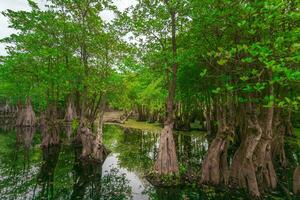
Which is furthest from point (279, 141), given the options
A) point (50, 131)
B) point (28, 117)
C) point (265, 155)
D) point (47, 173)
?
point (28, 117)

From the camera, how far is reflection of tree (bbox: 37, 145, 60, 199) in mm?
13988

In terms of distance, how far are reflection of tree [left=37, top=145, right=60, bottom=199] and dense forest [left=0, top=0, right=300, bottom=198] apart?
2.45 metres

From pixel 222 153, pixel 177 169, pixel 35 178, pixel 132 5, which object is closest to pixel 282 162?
pixel 222 153

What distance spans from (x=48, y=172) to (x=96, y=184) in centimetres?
471

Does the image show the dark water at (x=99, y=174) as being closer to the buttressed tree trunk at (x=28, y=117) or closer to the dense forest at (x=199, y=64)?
the dense forest at (x=199, y=64)

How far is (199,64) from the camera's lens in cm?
1875

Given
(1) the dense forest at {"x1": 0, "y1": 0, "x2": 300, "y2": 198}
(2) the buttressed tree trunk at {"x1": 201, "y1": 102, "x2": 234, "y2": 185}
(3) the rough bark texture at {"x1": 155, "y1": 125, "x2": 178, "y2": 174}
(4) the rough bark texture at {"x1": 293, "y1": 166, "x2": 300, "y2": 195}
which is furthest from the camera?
(3) the rough bark texture at {"x1": 155, "y1": 125, "x2": 178, "y2": 174}

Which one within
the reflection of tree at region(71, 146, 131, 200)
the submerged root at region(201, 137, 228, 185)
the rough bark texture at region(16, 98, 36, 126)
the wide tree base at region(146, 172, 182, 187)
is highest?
the rough bark texture at region(16, 98, 36, 126)

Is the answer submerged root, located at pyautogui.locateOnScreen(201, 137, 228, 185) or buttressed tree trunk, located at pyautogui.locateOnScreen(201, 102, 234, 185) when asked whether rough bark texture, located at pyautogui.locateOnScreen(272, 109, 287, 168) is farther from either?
submerged root, located at pyautogui.locateOnScreen(201, 137, 228, 185)

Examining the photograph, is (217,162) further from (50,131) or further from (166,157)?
(50,131)

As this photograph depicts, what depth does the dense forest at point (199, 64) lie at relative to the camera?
10078 millimetres

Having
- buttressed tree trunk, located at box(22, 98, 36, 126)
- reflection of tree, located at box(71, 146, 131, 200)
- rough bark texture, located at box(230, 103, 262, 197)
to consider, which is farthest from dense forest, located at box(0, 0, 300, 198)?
buttressed tree trunk, located at box(22, 98, 36, 126)

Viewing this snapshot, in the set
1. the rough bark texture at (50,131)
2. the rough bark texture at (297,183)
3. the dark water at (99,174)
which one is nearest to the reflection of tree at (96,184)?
the dark water at (99,174)

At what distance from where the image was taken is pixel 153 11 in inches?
618
